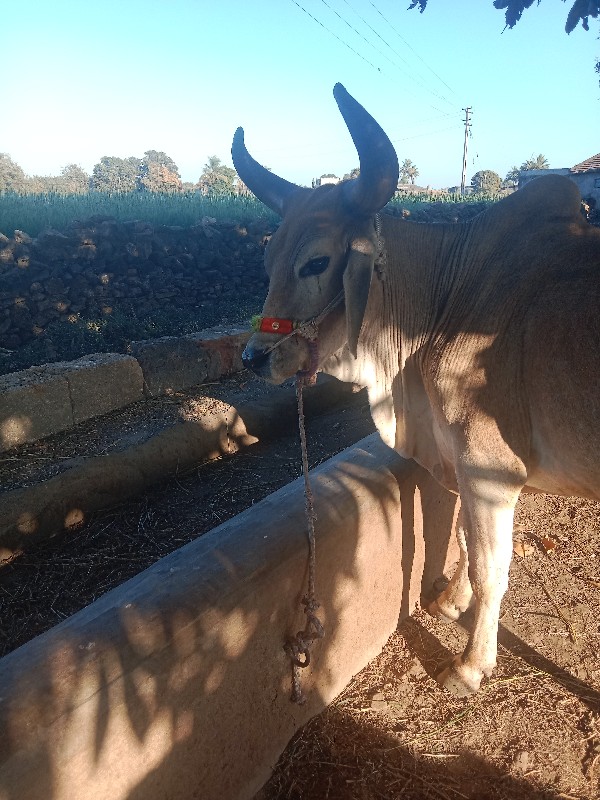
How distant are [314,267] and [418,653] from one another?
186cm

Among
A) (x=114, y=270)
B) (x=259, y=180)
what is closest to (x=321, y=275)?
(x=259, y=180)

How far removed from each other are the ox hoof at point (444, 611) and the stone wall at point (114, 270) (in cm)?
565

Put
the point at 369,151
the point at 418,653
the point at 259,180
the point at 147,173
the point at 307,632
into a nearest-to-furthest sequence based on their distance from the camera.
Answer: the point at 307,632
the point at 369,151
the point at 418,653
the point at 259,180
the point at 147,173

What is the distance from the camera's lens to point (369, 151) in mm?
2334

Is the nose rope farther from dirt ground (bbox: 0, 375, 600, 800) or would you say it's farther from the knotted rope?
dirt ground (bbox: 0, 375, 600, 800)

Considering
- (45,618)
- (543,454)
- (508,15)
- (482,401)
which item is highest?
(508,15)

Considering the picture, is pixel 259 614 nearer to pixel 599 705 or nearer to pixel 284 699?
pixel 284 699

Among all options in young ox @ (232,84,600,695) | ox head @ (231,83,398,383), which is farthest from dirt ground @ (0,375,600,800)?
ox head @ (231,83,398,383)

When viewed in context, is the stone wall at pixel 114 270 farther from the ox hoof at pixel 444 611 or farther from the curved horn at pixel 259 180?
the ox hoof at pixel 444 611

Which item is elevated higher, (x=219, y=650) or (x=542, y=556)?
(x=219, y=650)

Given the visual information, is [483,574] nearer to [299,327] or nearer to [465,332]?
[465,332]

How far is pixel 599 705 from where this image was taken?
103 inches

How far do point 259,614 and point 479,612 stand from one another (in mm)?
1071

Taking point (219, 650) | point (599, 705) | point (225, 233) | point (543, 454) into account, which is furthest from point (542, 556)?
point (225, 233)
